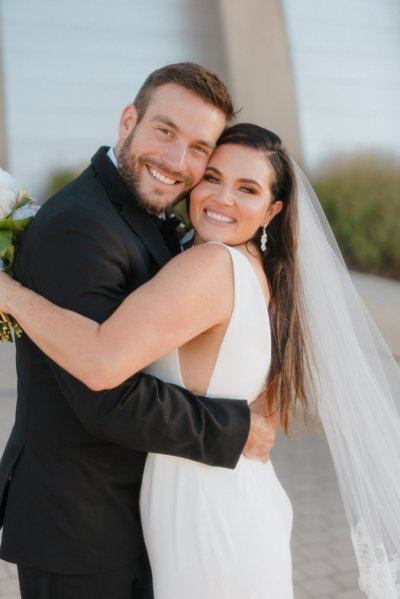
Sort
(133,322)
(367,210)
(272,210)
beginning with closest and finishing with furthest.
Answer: (133,322)
(272,210)
(367,210)

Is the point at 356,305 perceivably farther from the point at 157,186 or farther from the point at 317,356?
the point at 157,186

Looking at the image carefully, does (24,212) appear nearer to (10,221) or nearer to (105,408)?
(10,221)

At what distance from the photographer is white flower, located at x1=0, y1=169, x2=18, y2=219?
224 cm

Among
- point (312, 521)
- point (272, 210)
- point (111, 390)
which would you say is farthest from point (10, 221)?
point (312, 521)

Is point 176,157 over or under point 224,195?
over

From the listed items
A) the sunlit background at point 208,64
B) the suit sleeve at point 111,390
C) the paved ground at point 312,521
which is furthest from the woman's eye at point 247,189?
the sunlit background at point 208,64

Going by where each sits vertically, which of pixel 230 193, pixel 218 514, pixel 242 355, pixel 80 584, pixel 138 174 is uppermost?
pixel 138 174

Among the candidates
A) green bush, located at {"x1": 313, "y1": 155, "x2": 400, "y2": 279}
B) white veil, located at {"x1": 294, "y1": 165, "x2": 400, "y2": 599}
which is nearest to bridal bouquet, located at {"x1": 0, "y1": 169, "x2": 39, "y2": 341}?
white veil, located at {"x1": 294, "y1": 165, "x2": 400, "y2": 599}

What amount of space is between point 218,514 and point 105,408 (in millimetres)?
419

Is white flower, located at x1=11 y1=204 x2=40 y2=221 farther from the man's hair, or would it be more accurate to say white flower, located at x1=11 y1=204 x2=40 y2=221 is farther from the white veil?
the white veil

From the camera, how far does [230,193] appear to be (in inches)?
94.1

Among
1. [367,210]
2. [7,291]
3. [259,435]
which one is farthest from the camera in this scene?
[367,210]

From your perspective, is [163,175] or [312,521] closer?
[163,175]

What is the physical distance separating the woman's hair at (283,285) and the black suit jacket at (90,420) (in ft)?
0.88
